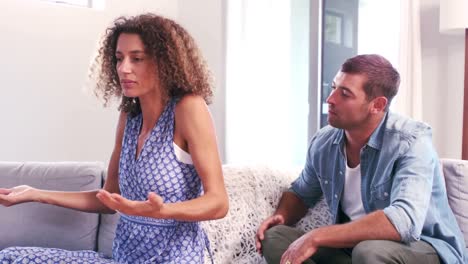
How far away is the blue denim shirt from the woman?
1.66 feet

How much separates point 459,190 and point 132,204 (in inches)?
48.2

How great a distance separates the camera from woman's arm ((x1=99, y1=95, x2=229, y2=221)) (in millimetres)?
1190

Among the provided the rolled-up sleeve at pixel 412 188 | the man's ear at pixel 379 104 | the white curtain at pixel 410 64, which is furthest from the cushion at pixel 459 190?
the white curtain at pixel 410 64

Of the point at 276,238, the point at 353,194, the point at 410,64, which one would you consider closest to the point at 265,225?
the point at 276,238

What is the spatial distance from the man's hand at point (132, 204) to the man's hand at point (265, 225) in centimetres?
68

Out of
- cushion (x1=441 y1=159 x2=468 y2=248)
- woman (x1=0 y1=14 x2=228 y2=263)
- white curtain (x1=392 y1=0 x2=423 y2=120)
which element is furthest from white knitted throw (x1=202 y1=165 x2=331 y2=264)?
white curtain (x1=392 y1=0 x2=423 y2=120)

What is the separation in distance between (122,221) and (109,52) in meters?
0.50

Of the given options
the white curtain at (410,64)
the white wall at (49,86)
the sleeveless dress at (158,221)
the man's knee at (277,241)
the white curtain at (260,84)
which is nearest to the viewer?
the sleeveless dress at (158,221)

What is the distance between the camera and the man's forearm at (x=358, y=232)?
1512mm

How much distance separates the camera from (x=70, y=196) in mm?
1616

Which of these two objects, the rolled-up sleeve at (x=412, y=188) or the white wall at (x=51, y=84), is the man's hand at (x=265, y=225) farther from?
the white wall at (x=51, y=84)

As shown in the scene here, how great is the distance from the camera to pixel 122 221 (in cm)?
151

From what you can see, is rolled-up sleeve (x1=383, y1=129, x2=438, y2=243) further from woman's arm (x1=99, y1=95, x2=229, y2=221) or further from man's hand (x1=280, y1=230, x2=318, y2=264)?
woman's arm (x1=99, y1=95, x2=229, y2=221)

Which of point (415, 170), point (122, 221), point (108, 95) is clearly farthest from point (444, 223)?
point (108, 95)
